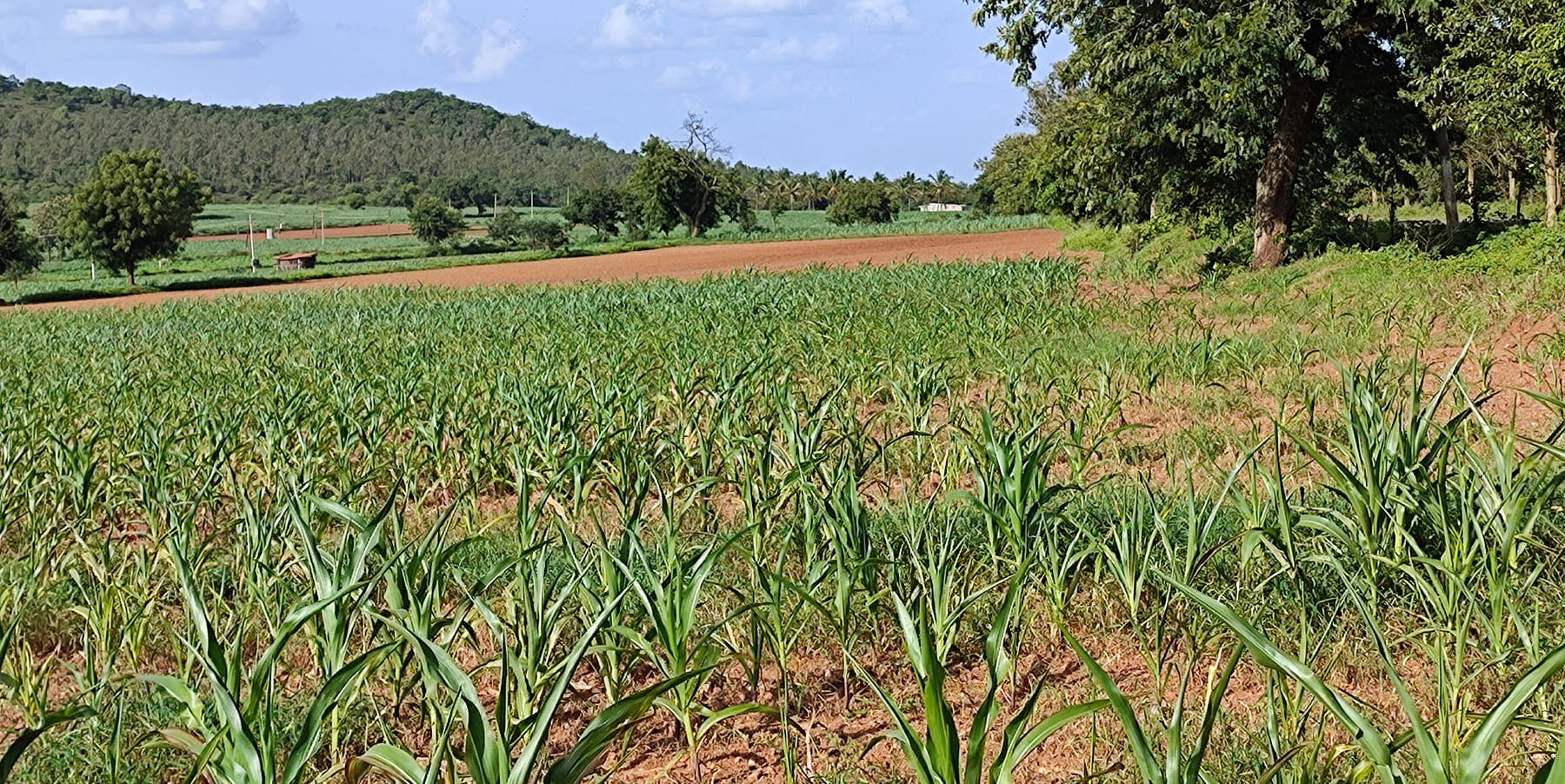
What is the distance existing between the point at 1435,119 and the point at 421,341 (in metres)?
15.0

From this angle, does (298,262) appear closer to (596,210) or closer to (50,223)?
(50,223)

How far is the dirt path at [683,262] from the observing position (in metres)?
37.1

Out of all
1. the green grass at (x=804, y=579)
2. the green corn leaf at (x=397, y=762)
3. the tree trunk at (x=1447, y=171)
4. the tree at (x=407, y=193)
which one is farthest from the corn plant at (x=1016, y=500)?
the tree at (x=407, y=193)

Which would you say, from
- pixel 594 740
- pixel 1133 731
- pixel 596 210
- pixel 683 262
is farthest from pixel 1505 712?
pixel 596 210

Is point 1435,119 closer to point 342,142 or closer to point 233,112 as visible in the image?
point 342,142

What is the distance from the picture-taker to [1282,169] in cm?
1881

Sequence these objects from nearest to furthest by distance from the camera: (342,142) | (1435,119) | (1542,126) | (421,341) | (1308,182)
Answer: (421,341) → (1435,119) → (1542,126) → (1308,182) → (342,142)

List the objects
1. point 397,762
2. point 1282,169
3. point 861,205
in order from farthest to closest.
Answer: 1. point 861,205
2. point 1282,169
3. point 397,762

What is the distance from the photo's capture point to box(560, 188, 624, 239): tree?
77.9 metres

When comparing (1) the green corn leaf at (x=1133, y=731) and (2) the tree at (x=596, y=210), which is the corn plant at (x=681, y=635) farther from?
(2) the tree at (x=596, y=210)

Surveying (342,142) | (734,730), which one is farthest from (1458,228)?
(342,142)

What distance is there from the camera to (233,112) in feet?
563

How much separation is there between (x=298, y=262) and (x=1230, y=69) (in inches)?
1864

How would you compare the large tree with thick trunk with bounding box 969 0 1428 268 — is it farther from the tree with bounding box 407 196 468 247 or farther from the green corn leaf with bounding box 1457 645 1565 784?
the tree with bounding box 407 196 468 247
